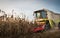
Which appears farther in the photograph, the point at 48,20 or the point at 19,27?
the point at 48,20

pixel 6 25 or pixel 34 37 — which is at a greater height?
A: pixel 6 25

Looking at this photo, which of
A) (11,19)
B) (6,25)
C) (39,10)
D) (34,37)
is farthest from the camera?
(39,10)

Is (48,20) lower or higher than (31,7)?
lower

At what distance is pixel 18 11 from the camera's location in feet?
6.21

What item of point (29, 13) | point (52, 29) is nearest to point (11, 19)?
point (29, 13)

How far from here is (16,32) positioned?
1.74m

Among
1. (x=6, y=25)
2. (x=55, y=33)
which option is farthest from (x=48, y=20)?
(x=6, y=25)

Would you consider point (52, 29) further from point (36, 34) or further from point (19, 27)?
point (19, 27)

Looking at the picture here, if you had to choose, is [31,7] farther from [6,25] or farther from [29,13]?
[6,25]

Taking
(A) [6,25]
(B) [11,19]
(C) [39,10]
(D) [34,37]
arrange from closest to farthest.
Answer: (D) [34,37] < (A) [6,25] < (B) [11,19] < (C) [39,10]

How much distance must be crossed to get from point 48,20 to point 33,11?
0.81ft

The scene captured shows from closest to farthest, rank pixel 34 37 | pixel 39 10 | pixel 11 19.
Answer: pixel 34 37
pixel 11 19
pixel 39 10

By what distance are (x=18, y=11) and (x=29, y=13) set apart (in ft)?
0.51

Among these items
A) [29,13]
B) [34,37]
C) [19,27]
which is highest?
[29,13]
